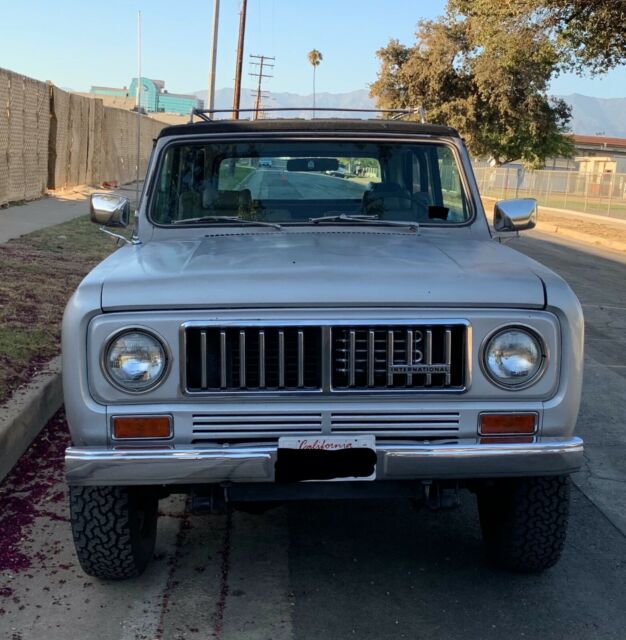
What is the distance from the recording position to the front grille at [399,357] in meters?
3.02

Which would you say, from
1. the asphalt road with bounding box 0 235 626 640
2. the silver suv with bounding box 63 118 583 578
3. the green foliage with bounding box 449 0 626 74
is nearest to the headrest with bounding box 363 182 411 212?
the silver suv with bounding box 63 118 583 578

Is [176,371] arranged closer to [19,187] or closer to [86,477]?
[86,477]

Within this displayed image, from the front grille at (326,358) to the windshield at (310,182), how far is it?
57.9 inches

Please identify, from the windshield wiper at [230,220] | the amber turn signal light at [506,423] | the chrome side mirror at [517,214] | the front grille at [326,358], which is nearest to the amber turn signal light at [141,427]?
the front grille at [326,358]

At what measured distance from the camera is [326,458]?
301 cm

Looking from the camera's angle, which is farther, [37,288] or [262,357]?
[37,288]

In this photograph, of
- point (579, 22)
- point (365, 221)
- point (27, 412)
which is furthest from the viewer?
point (579, 22)

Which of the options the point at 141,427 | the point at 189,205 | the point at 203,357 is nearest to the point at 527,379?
the point at 203,357

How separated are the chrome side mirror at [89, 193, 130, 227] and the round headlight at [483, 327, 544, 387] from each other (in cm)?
246

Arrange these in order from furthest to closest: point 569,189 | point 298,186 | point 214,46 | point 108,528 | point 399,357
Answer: point 569,189 → point 214,46 → point 298,186 → point 108,528 → point 399,357

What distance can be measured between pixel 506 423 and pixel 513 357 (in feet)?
0.78

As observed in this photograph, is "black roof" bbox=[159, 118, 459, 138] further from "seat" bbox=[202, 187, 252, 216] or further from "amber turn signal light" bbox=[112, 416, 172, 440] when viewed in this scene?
"amber turn signal light" bbox=[112, 416, 172, 440]

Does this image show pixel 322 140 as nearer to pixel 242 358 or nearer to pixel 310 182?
pixel 310 182

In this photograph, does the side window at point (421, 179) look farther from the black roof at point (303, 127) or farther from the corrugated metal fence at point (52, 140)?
the corrugated metal fence at point (52, 140)
